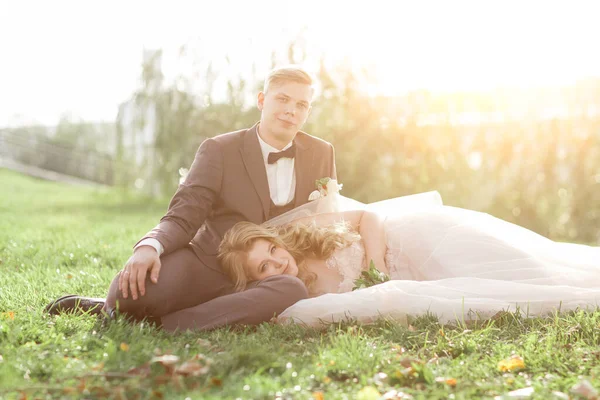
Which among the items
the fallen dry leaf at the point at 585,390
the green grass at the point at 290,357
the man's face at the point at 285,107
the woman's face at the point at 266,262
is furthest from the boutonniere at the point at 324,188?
the fallen dry leaf at the point at 585,390

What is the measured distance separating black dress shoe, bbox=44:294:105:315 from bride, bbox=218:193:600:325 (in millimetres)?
712

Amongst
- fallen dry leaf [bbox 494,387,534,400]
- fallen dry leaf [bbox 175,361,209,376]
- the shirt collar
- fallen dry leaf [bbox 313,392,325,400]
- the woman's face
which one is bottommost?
fallen dry leaf [bbox 494,387,534,400]

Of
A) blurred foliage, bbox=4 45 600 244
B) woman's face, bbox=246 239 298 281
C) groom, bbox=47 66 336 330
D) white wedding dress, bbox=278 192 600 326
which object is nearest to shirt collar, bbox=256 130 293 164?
groom, bbox=47 66 336 330

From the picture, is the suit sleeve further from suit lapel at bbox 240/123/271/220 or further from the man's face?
the man's face

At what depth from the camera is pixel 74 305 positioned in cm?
355

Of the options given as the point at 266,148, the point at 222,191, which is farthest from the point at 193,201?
the point at 266,148

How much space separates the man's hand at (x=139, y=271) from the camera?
3.26m

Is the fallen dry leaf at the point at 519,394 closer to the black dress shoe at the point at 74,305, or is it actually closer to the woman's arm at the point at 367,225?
the woman's arm at the point at 367,225

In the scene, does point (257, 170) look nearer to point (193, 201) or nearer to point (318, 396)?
point (193, 201)

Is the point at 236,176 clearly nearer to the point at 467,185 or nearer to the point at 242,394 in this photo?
the point at 242,394

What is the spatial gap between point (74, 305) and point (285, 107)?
1.64 metres

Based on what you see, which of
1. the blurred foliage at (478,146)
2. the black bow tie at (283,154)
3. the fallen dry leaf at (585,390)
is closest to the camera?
the fallen dry leaf at (585,390)

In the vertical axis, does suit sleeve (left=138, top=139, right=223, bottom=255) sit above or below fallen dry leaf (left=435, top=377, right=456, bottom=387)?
above

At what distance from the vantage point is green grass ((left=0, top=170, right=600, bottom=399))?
2.38m
